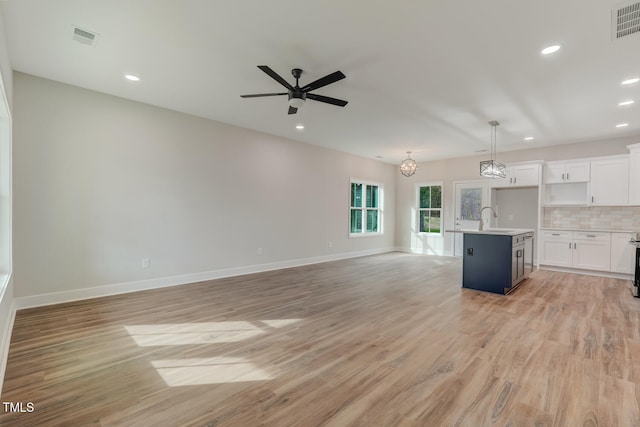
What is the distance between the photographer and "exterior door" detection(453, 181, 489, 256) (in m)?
7.75

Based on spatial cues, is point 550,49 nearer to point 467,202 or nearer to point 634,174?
point 634,174

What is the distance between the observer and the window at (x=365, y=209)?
8.25m

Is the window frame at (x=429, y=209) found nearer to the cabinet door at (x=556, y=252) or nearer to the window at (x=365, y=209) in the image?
the window at (x=365, y=209)

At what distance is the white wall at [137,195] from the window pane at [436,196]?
4.35m

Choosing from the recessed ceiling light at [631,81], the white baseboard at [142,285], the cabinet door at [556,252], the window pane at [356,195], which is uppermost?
the recessed ceiling light at [631,81]

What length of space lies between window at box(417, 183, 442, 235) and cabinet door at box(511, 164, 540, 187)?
199cm

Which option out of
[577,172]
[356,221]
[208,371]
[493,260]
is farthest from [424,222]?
[208,371]

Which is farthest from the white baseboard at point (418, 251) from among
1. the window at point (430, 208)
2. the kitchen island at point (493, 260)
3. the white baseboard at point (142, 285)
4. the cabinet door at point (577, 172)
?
the white baseboard at point (142, 285)

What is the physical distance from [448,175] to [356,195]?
2.80 metres

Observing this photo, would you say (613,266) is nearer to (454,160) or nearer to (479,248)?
(479,248)

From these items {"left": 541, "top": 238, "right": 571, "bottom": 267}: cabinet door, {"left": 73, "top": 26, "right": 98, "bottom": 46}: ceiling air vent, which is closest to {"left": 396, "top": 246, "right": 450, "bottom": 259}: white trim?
{"left": 541, "top": 238, "right": 571, "bottom": 267}: cabinet door

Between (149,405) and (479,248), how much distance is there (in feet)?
15.5

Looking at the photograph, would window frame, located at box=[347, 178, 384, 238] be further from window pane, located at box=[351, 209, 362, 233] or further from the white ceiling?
the white ceiling

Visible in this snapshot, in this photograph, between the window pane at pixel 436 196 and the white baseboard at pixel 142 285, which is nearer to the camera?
the white baseboard at pixel 142 285
